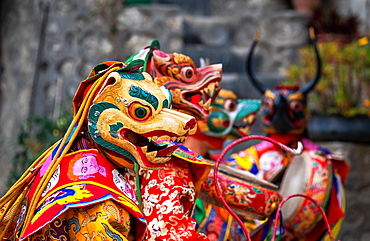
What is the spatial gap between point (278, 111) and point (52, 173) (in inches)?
98.3

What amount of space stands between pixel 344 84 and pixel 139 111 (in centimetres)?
473

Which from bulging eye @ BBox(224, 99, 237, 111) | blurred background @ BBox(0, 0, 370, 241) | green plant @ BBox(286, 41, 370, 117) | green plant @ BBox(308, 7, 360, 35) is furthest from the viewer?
green plant @ BBox(308, 7, 360, 35)

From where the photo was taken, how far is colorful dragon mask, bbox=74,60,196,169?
7.29 feet

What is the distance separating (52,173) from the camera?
7.27ft

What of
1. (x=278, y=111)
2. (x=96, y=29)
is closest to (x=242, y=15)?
(x=96, y=29)

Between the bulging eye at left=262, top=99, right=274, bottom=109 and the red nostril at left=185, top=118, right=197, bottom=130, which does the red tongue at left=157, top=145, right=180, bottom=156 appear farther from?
the bulging eye at left=262, top=99, right=274, bottom=109

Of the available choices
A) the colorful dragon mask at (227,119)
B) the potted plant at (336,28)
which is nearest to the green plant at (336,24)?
the potted plant at (336,28)

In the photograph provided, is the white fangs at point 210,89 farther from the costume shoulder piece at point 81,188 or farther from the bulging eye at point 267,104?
the bulging eye at point 267,104

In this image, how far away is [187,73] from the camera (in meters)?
3.17

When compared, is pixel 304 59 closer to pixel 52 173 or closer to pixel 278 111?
pixel 278 111

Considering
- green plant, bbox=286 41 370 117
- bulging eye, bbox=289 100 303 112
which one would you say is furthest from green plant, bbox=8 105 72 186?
green plant, bbox=286 41 370 117

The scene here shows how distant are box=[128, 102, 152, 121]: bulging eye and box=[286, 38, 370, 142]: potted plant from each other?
437 cm

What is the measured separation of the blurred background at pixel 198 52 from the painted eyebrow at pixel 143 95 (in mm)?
3236

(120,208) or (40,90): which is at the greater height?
(120,208)
